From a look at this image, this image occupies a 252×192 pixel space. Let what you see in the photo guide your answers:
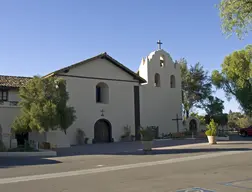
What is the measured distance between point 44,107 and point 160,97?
16.5 m

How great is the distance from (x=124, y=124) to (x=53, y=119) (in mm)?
11213

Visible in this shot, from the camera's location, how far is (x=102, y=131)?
32250mm

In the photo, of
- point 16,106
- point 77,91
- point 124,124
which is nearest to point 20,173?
point 16,106

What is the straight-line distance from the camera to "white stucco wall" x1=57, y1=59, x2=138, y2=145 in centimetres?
3041

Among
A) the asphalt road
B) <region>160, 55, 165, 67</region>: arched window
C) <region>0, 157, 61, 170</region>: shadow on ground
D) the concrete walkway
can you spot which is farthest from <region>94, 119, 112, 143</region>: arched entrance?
the asphalt road

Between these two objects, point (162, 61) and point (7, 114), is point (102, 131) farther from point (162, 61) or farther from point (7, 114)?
point (162, 61)

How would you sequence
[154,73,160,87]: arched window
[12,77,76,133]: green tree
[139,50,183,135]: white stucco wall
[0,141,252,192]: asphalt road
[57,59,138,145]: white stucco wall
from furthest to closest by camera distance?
[154,73,160,87]: arched window < [139,50,183,135]: white stucco wall < [57,59,138,145]: white stucco wall < [12,77,76,133]: green tree < [0,141,252,192]: asphalt road

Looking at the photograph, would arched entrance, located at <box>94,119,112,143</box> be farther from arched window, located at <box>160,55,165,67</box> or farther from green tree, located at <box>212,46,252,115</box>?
green tree, located at <box>212,46,252,115</box>

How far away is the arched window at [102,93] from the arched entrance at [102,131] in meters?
2.04

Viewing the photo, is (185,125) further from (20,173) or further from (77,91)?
(20,173)

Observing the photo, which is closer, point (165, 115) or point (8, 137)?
point (8, 137)

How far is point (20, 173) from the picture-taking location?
12484mm

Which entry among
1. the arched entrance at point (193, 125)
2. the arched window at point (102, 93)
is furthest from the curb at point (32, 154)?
the arched entrance at point (193, 125)

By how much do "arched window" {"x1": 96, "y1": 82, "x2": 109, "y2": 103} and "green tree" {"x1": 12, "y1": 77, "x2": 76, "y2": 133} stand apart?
8.06 m
